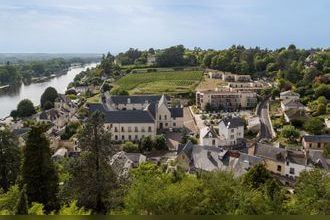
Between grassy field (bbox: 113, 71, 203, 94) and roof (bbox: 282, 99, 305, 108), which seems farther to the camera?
grassy field (bbox: 113, 71, 203, 94)

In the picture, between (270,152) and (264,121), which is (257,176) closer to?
(270,152)

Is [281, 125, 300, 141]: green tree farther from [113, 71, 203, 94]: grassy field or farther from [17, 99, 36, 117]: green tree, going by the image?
[17, 99, 36, 117]: green tree

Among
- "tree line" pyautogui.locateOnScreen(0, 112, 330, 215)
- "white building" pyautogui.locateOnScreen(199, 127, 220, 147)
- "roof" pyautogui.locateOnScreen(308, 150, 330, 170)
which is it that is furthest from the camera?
"white building" pyautogui.locateOnScreen(199, 127, 220, 147)

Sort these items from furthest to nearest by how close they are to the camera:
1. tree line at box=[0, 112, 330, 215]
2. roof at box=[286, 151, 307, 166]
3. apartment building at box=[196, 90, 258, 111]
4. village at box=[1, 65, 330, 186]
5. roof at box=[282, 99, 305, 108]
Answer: apartment building at box=[196, 90, 258, 111] → roof at box=[282, 99, 305, 108] → village at box=[1, 65, 330, 186] → roof at box=[286, 151, 307, 166] → tree line at box=[0, 112, 330, 215]

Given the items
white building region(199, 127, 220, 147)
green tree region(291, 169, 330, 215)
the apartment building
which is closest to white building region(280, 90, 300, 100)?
the apartment building

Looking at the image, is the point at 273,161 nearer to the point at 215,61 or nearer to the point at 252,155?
the point at 252,155

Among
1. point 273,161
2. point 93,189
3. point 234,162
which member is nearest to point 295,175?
point 273,161

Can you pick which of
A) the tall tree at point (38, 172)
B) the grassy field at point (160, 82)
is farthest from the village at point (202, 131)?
the grassy field at point (160, 82)

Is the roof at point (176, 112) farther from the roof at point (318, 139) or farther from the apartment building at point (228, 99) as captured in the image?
the roof at point (318, 139)
